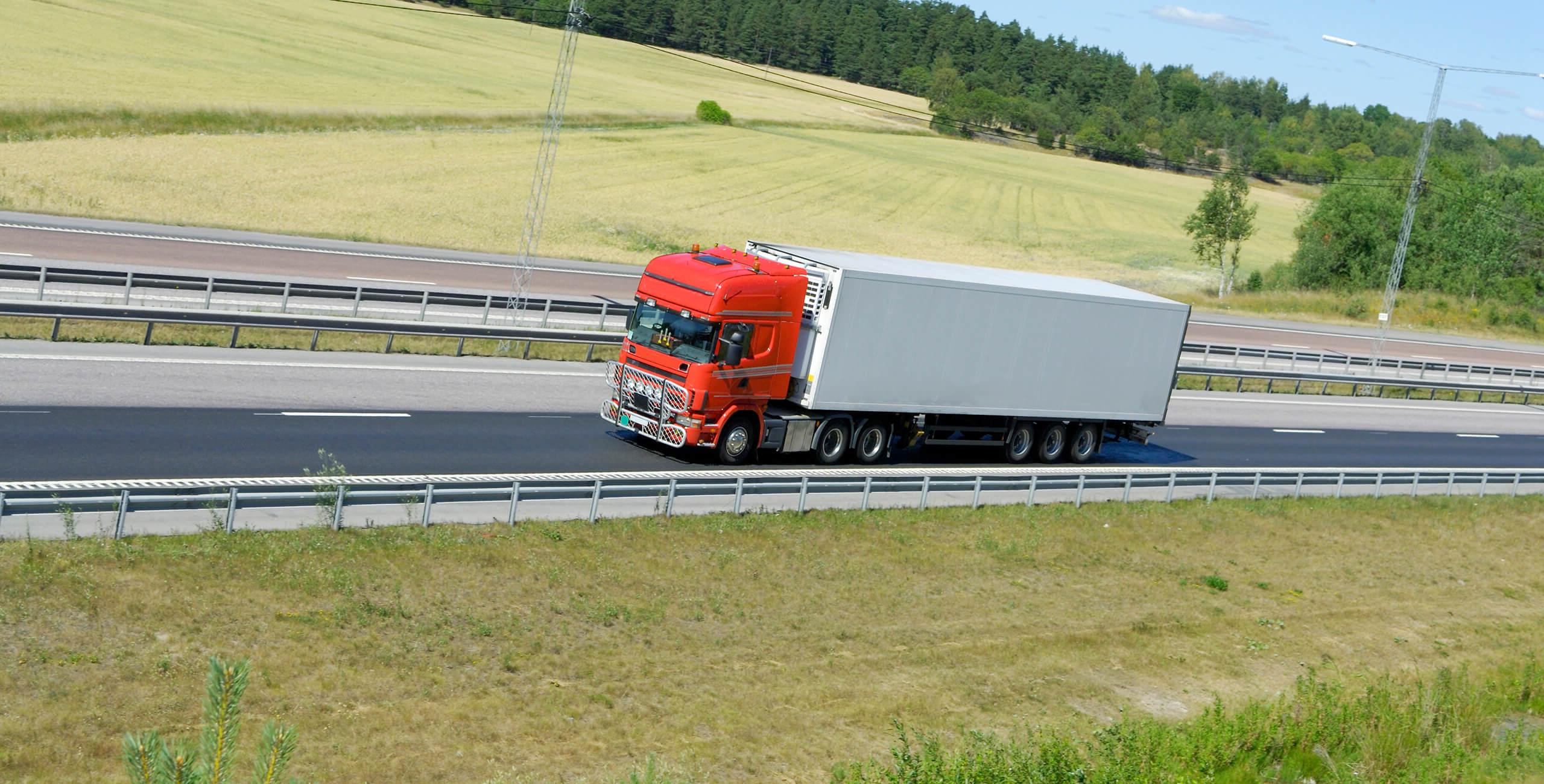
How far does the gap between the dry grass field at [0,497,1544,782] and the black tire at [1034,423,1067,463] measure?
12.9 ft

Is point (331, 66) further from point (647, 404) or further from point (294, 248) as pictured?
point (647, 404)

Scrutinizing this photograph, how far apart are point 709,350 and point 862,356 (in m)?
2.94

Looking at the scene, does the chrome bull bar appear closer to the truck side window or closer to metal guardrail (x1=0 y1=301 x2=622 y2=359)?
the truck side window

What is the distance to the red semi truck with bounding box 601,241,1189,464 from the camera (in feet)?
73.3

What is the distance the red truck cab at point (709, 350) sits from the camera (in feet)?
72.5

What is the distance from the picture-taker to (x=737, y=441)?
22797 mm

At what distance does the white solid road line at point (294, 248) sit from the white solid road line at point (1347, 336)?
27696 millimetres

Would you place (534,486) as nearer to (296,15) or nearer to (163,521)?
(163,521)

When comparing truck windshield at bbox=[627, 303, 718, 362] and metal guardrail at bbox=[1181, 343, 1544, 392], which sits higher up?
metal guardrail at bbox=[1181, 343, 1544, 392]

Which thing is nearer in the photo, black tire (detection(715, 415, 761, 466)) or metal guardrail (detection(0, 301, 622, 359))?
black tire (detection(715, 415, 761, 466))

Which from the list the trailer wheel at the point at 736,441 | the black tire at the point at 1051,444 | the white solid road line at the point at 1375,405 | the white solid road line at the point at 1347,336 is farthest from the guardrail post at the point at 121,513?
the white solid road line at the point at 1347,336

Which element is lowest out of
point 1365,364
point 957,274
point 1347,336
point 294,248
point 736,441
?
point 294,248

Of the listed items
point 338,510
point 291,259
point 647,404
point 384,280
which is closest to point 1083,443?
point 647,404

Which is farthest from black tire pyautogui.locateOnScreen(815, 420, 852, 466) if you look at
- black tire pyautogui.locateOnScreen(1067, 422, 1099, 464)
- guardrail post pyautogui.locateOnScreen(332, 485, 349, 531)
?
guardrail post pyautogui.locateOnScreen(332, 485, 349, 531)
